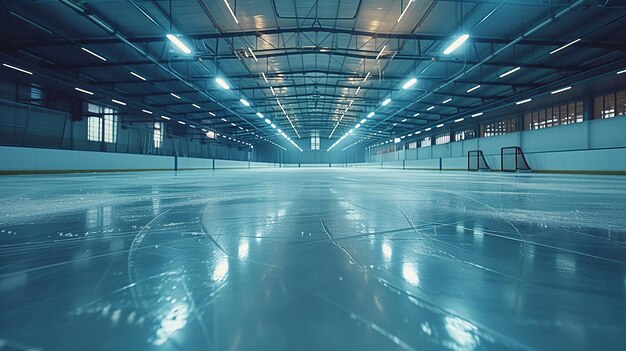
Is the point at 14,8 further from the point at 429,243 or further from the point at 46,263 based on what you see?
the point at 429,243

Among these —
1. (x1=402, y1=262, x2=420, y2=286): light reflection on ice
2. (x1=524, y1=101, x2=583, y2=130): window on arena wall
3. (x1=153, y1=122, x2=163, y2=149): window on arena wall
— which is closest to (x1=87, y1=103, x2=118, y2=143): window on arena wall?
(x1=153, y1=122, x2=163, y2=149): window on arena wall

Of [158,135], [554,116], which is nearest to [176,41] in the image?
[158,135]

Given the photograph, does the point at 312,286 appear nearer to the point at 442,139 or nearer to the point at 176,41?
the point at 176,41

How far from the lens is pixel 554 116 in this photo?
18.6 metres

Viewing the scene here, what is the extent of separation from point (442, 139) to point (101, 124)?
3252 centimetres

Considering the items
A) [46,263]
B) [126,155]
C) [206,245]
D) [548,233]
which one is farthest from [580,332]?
[126,155]

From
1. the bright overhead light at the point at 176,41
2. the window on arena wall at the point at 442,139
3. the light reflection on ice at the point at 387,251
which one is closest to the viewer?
the light reflection on ice at the point at 387,251

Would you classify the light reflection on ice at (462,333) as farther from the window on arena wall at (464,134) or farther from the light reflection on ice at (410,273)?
the window on arena wall at (464,134)

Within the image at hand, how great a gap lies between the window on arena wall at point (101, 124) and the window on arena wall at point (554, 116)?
96.2 ft

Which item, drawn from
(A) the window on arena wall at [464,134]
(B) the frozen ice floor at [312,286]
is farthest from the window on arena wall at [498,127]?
(B) the frozen ice floor at [312,286]

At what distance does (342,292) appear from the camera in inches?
38.1

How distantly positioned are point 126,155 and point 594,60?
26.2 m

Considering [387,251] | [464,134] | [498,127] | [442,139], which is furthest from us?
[442,139]

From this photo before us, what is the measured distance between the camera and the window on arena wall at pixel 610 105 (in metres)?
14.7
